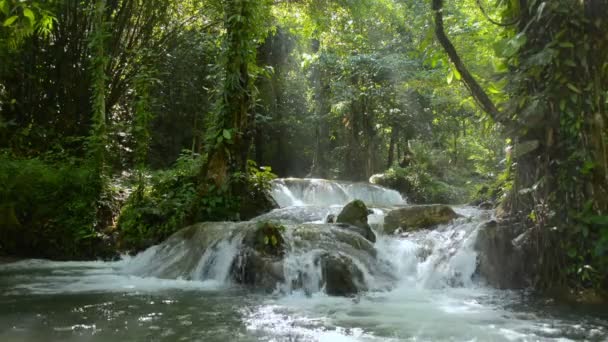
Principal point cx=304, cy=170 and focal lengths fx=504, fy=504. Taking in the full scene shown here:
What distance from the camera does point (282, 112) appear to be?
62.5ft

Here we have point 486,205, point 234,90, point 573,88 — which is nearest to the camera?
point 573,88

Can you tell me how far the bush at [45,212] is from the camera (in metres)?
7.70

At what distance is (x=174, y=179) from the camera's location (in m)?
8.49

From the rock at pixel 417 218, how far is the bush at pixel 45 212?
457cm

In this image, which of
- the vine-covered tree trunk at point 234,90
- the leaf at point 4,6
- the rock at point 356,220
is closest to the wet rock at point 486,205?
the rock at point 356,220

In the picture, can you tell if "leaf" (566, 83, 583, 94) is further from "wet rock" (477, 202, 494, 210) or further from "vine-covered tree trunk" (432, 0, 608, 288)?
"wet rock" (477, 202, 494, 210)

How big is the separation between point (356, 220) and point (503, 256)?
218 centimetres

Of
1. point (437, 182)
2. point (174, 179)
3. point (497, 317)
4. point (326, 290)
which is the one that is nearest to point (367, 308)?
point (326, 290)

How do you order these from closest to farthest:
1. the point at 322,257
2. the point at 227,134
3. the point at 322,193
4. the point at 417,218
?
the point at 322,257 → the point at 417,218 → the point at 227,134 → the point at 322,193

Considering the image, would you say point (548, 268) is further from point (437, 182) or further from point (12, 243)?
point (437, 182)

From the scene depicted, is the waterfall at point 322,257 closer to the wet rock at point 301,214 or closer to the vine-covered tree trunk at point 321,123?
the wet rock at point 301,214

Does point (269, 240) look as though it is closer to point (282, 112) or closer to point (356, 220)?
point (356, 220)

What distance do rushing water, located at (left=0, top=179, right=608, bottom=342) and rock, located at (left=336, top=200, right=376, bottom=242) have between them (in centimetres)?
26

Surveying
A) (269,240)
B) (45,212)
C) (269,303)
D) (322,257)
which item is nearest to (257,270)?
(269,240)
